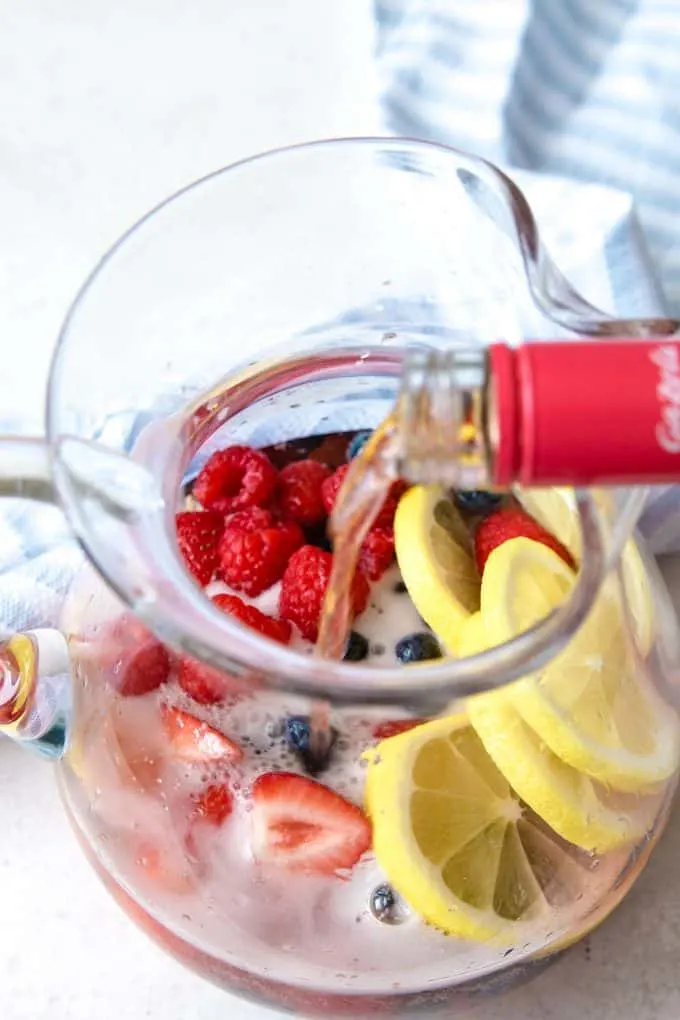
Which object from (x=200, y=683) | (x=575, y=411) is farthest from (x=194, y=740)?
(x=575, y=411)

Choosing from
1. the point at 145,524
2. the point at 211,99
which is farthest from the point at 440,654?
the point at 211,99

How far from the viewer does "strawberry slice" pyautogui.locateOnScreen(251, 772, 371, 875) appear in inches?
22.4

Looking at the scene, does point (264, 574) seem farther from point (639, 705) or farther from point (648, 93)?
point (648, 93)

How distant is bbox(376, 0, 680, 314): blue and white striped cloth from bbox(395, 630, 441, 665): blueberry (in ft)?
1.50

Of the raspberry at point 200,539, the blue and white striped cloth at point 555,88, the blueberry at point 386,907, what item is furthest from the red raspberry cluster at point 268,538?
the blue and white striped cloth at point 555,88

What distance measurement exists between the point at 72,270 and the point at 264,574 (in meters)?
0.40

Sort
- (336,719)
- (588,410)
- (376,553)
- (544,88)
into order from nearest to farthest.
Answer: (588,410) < (336,719) < (376,553) < (544,88)

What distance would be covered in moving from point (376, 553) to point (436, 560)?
0.04 metres

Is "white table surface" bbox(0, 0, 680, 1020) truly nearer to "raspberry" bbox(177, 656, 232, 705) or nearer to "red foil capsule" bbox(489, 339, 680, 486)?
"raspberry" bbox(177, 656, 232, 705)

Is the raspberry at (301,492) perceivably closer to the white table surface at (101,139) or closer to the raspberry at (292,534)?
the raspberry at (292,534)

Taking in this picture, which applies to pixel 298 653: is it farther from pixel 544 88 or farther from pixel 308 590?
pixel 544 88

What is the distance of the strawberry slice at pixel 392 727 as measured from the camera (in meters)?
0.54

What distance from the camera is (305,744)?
1.85 feet

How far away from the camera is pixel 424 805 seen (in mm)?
565
